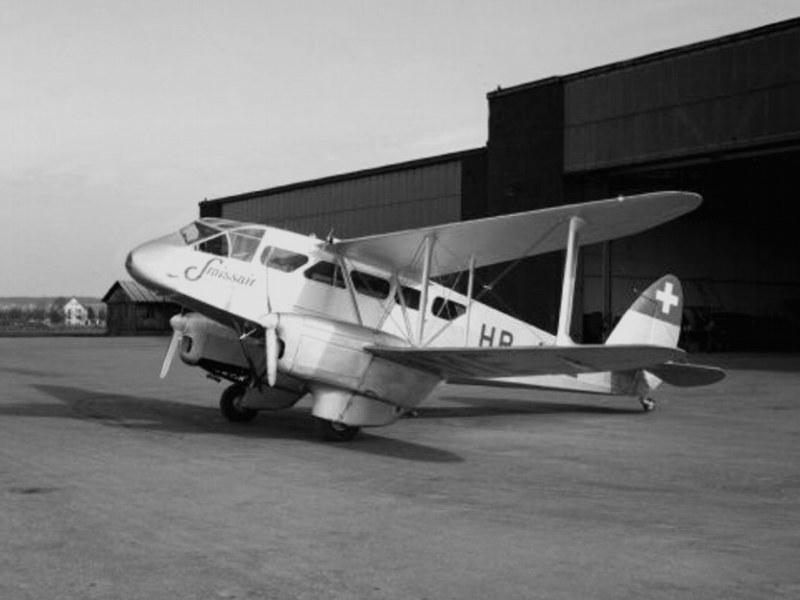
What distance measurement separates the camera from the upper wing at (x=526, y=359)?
10750mm

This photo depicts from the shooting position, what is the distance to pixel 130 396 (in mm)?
19125

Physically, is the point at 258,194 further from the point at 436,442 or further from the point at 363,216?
the point at 436,442

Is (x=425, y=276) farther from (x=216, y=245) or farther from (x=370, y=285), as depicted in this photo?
(x=216, y=245)

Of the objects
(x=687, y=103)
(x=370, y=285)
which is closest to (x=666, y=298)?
(x=370, y=285)

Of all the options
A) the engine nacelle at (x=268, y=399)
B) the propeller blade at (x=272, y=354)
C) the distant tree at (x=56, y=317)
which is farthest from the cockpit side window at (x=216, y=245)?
the distant tree at (x=56, y=317)

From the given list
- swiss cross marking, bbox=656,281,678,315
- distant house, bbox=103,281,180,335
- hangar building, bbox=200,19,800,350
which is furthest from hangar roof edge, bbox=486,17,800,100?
distant house, bbox=103,281,180,335

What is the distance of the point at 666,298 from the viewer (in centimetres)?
1739

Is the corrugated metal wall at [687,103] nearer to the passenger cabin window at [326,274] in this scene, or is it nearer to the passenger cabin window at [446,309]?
the passenger cabin window at [446,309]

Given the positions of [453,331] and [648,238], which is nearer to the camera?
[453,331]

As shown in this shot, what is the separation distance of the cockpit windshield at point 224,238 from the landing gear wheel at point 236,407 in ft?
8.30

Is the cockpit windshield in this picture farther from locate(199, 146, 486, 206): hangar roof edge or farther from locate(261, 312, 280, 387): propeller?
locate(199, 146, 486, 206): hangar roof edge

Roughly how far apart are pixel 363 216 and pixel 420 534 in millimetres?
41623

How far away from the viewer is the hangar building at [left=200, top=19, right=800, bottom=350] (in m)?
30.6

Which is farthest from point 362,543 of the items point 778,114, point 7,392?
point 778,114
